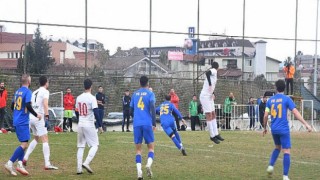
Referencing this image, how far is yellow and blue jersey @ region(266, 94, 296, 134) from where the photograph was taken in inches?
477

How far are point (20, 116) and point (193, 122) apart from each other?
19.5 m

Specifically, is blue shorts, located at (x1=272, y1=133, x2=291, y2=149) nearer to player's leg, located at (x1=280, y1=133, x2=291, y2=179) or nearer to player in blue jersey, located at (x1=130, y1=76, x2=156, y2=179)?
player's leg, located at (x1=280, y1=133, x2=291, y2=179)

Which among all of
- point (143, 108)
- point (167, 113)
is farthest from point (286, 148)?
point (167, 113)

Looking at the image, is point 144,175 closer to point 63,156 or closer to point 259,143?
point 63,156

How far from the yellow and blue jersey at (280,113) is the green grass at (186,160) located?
114 cm

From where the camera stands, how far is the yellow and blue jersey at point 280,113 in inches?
477

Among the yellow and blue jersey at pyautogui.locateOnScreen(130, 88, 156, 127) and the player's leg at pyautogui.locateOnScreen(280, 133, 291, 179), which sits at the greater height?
the yellow and blue jersey at pyautogui.locateOnScreen(130, 88, 156, 127)

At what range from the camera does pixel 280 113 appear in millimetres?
12172

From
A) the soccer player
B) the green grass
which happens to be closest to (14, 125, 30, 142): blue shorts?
the soccer player

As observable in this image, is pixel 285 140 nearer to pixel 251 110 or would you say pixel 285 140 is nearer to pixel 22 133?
pixel 22 133

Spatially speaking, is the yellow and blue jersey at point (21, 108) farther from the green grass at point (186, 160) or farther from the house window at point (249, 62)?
the house window at point (249, 62)

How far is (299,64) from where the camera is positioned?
40969mm

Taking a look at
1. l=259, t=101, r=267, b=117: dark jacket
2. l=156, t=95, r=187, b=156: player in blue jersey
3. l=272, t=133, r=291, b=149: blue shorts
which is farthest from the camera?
l=259, t=101, r=267, b=117: dark jacket

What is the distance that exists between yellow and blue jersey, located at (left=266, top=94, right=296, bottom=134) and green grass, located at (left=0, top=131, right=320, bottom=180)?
3.75 feet
